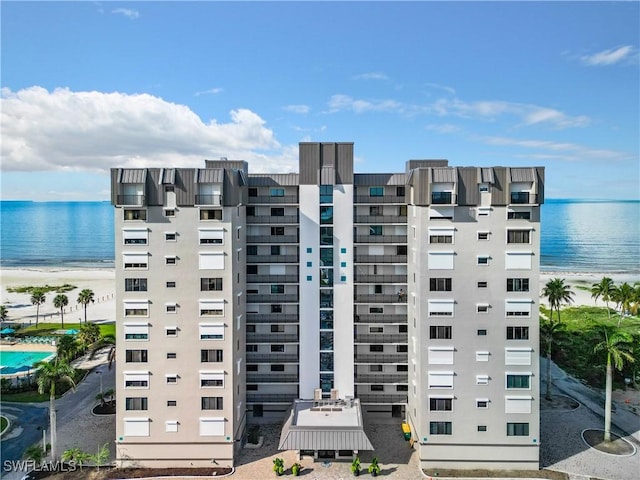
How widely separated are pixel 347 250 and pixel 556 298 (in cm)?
2867

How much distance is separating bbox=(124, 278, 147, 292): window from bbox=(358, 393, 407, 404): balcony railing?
20.9 meters

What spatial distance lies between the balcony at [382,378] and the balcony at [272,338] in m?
6.88

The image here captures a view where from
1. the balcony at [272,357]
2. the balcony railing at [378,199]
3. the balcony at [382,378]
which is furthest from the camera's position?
the balcony at [272,357]

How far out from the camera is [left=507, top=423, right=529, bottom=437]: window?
3325 centimetres

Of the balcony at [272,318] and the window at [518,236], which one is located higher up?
the window at [518,236]

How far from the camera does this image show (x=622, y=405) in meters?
43.0

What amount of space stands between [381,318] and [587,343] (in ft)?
124

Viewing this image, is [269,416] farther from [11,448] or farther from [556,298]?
[556,298]

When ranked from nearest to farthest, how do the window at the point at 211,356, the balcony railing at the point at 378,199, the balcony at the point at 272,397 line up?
the window at the point at 211,356, the balcony railing at the point at 378,199, the balcony at the point at 272,397

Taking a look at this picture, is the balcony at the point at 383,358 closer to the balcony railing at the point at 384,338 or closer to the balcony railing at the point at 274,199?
the balcony railing at the point at 384,338

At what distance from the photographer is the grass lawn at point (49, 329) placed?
69812 mm

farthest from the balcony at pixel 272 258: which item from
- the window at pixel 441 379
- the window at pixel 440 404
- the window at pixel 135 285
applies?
the window at pixel 440 404

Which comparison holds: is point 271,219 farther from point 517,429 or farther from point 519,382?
point 517,429

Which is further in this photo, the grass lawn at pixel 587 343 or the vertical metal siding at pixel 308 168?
the grass lawn at pixel 587 343
